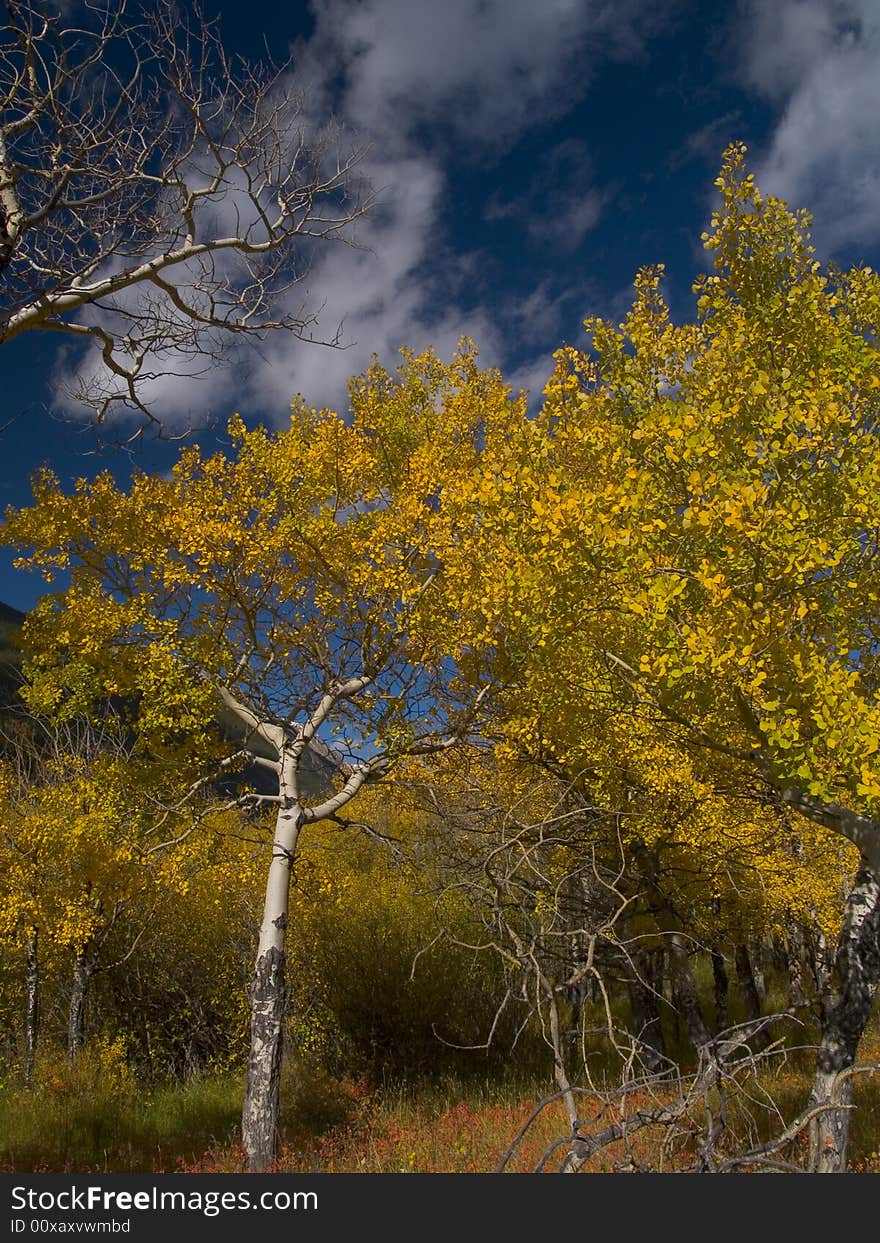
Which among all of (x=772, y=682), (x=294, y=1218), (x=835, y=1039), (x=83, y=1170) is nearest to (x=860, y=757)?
(x=772, y=682)

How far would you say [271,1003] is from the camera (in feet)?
27.8

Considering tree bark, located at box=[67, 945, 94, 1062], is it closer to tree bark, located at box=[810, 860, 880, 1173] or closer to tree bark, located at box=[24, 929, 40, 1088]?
tree bark, located at box=[24, 929, 40, 1088]

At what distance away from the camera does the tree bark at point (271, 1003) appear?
7.97m

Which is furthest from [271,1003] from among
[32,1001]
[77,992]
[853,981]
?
[32,1001]

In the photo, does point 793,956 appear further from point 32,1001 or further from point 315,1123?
point 32,1001

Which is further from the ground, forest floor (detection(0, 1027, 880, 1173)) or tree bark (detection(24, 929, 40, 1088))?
tree bark (detection(24, 929, 40, 1088))

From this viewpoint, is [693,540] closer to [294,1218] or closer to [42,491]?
[294,1218]

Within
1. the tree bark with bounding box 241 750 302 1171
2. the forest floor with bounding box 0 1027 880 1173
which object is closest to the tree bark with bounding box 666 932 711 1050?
the forest floor with bounding box 0 1027 880 1173

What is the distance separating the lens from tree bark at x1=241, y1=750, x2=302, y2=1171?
797cm

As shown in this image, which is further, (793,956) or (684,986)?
(793,956)

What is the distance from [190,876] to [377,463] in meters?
8.30

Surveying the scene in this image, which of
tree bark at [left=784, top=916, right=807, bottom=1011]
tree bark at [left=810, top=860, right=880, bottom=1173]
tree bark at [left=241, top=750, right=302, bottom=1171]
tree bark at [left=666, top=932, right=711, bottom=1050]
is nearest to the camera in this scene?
tree bark at [left=810, top=860, right=880, bottom=1173]

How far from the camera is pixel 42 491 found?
8.99 metres

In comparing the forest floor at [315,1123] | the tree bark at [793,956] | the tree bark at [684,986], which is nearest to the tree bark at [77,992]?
the forest floor at [315,1123]
